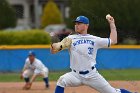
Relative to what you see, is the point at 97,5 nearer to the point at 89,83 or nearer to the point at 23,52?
the point at 23,52

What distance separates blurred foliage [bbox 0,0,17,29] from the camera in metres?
40.3

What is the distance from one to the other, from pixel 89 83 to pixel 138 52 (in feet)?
48.3

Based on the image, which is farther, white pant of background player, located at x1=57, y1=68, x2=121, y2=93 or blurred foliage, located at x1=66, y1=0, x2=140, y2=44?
blurred foliage, located at x1=66, y1=0, x2=140, y2=44

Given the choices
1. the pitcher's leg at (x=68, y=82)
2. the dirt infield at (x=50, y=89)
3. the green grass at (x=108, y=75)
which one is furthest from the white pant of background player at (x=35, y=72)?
the pitcher's leg at (x=68, y=82)

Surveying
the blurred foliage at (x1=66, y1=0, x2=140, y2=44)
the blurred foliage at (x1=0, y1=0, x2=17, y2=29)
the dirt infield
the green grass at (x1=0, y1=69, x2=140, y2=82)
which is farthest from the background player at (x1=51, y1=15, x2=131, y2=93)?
the blurred foliage at (x1=0, y1=0, x2=17, y2=29)

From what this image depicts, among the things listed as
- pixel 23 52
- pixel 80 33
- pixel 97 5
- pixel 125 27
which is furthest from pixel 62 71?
pixel 80 33

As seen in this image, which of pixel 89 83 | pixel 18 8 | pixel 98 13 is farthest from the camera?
pixel 18 8

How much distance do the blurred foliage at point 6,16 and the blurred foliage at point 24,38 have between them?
41.2 ft

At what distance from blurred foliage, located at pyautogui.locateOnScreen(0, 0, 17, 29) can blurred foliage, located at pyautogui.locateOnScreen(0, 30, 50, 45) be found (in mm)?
12554

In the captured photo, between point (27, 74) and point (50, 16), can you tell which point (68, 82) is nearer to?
point (27, 74)

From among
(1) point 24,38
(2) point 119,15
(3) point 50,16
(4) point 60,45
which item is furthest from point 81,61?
(3) point 50,16

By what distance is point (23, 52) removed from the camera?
23484 millimetres

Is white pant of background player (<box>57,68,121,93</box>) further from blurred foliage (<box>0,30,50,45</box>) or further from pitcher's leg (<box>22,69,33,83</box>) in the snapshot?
blurred foliage (<box>0,30,50,45</box>)

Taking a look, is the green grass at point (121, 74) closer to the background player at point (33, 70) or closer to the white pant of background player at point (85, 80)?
the background player at point (33, 70)
